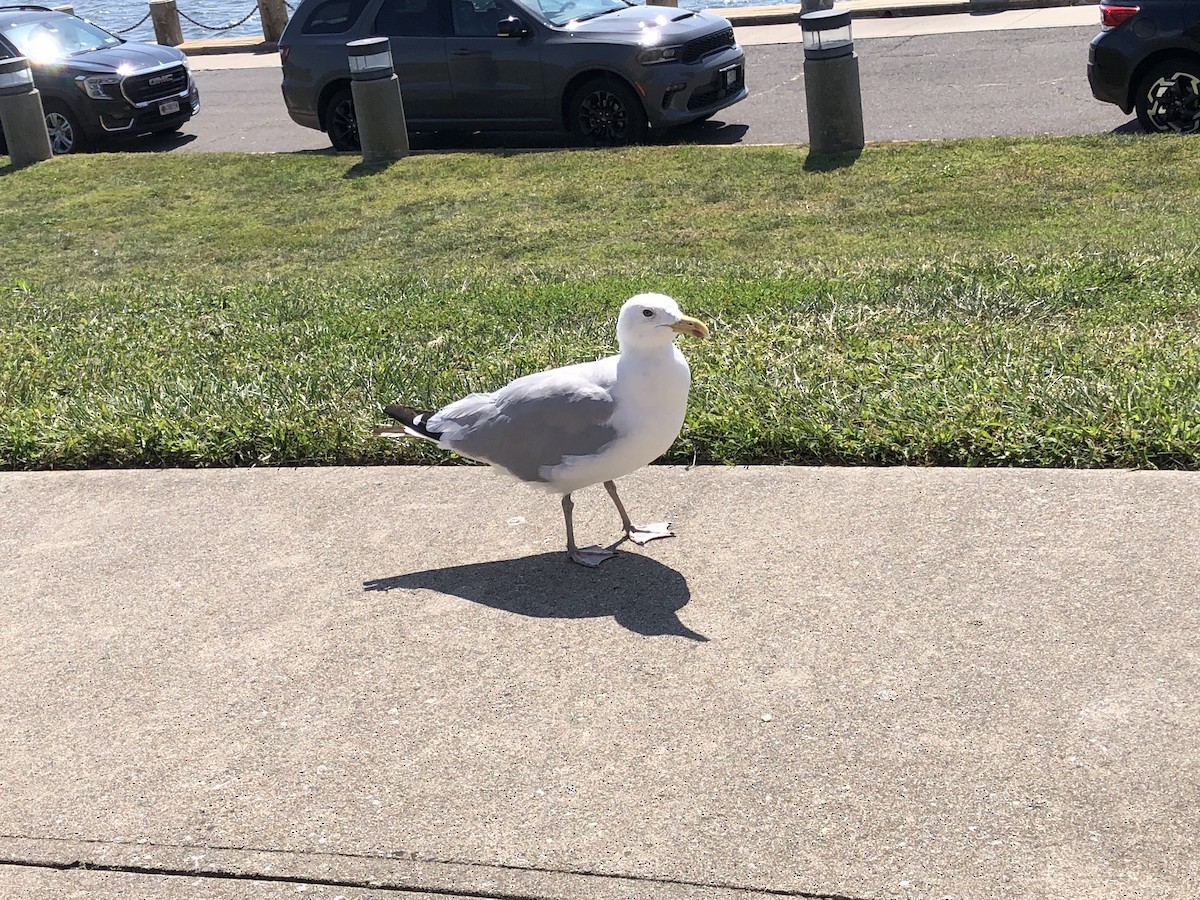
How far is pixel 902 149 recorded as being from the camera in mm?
11953

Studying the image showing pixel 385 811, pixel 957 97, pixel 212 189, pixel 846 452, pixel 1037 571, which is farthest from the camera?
pixel 957 97

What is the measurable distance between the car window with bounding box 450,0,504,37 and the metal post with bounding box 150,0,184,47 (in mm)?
15703

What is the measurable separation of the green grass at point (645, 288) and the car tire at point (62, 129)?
3.28 m

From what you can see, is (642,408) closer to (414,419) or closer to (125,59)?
(414,419)

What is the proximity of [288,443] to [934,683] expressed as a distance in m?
3.24

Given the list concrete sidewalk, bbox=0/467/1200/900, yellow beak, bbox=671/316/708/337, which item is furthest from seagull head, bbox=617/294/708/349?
concrete sidewalk, bbox=0/467/1200/900

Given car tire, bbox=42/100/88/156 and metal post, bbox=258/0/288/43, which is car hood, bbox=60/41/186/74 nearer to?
car tire, bbox=42/100/88/156

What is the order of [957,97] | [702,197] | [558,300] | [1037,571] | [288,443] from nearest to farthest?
[1037,571], [288,443], [558,300], [702,197], [957,97]

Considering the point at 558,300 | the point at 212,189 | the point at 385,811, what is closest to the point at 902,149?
the point at 558,300

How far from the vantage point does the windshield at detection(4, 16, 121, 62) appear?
17422 mm

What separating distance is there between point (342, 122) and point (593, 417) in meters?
11.3

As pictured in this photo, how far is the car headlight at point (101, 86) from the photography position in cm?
1689

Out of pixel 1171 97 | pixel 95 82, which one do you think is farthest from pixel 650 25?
pixel 95 82

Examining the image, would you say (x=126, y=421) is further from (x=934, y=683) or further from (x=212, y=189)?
(x=212, y=189)
